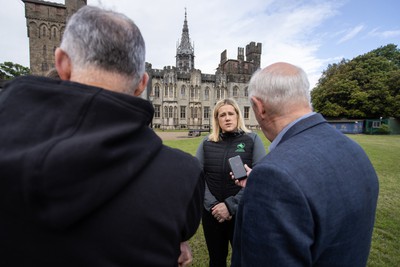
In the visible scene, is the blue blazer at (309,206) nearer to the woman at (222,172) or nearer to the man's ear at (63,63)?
the man's ear at (63,63)

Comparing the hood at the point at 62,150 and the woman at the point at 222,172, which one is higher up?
the hood at the point at 62,150

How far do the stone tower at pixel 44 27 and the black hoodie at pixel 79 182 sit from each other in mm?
36164

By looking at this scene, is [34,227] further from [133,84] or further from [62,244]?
[133,84]

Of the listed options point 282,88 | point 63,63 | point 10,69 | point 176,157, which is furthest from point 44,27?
point 176,157

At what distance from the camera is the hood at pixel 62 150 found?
70cm

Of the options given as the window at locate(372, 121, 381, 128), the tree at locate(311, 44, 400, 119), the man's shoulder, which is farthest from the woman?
the window at locate(372, 121, 381, 128)

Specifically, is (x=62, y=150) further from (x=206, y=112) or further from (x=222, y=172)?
(x=206, y=112)

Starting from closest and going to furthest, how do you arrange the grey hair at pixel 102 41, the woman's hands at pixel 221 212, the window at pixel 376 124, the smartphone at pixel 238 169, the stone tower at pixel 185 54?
the grey hair at pixel 102 41
the smartphone at pixel 238 169
the woman's hands at pixel 221 212
the window at pixel 376 124
the stone tower at pixel 185 54

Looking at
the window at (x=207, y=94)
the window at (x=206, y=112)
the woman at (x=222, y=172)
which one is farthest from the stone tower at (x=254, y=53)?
the woman at (x=222, y=172)

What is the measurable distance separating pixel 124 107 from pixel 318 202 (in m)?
0.97

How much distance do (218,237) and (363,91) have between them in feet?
132

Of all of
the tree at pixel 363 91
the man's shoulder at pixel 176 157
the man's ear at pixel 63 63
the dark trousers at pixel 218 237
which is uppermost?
the tree at pixel 363 91

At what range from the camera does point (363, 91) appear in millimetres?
34062

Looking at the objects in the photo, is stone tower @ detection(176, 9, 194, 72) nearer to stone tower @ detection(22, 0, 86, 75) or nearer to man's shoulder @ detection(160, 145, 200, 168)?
stone tower @ detection(22, 0, 86, 75)
